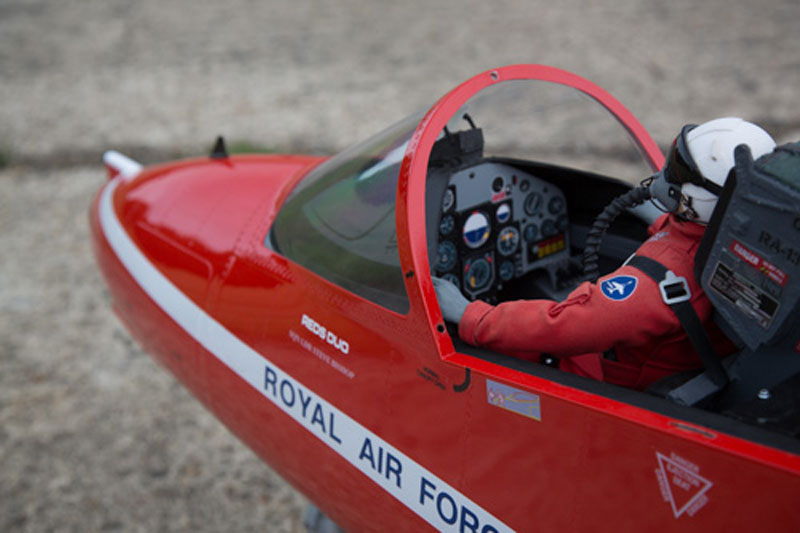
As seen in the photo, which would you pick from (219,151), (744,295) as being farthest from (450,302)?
(219,151)

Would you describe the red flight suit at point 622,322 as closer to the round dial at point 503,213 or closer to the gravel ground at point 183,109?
the round dial at point 503,213

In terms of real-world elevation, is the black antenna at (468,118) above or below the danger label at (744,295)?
above

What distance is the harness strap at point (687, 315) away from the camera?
69.5 inches

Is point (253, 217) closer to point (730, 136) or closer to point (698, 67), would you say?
point (730, 136)

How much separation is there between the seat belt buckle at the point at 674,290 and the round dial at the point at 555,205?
1.22 m

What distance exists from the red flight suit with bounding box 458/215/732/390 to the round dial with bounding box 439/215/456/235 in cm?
61

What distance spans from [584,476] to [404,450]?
59cm

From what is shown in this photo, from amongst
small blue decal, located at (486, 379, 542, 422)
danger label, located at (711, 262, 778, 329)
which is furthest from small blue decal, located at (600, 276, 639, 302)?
small blue decal, located at (486, 379, 542, 422)

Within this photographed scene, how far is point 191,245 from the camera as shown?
290 cm

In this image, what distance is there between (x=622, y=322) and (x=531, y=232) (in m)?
1.18

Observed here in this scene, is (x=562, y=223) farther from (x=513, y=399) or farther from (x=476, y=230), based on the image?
(x=513, y=399)

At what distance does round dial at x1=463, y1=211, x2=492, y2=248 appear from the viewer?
265 centimetres

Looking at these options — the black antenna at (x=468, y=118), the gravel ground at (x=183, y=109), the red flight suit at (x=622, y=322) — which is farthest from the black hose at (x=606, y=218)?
the gravel ground at (x=183, y=109)

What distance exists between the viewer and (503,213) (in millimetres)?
2797
